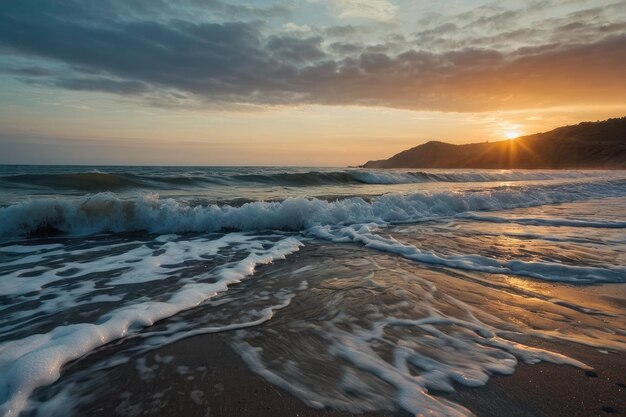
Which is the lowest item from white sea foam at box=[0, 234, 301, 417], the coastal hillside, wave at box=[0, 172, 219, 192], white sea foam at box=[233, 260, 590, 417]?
white sea foam at box=[0, 234, 301, 417]

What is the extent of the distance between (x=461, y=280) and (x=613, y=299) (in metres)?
1.38

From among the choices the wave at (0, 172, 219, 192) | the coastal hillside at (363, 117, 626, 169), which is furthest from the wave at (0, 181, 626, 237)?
the coastal hillside at (363, 117, 626, 169)

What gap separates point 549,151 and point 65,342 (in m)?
83.1

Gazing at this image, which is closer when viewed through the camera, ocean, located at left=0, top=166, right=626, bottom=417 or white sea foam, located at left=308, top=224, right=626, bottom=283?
ocean, located at left=0, top=166, right=626, bottom=417

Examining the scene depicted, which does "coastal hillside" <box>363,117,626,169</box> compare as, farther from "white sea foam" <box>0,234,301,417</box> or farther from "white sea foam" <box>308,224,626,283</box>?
"white sea foam" <box>0,234,301,417</box>

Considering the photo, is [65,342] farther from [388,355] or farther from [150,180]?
[150,180]

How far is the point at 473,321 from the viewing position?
301 centimetres

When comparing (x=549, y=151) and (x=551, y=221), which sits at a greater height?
(x=549, y=151)

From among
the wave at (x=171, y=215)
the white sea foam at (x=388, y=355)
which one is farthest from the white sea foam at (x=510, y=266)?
the wave at (x=171, y=215)

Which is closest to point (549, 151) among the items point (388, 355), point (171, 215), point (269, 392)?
point (171, 215)

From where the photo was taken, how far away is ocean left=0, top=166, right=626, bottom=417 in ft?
7.14

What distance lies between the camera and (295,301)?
3523 mm

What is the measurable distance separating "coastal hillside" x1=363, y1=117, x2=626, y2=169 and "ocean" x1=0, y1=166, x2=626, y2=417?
62368 millimetres

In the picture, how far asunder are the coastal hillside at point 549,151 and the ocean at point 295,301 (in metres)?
62.4
